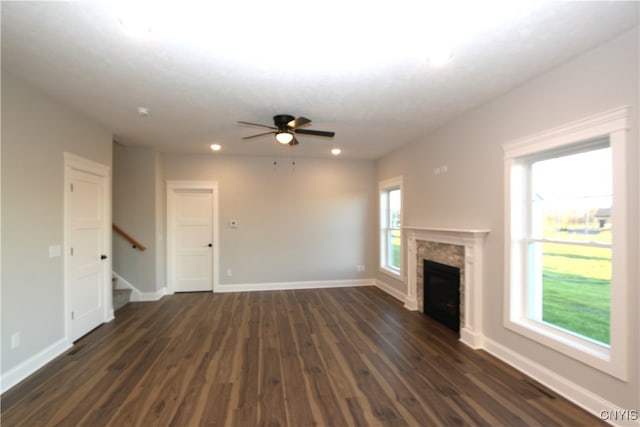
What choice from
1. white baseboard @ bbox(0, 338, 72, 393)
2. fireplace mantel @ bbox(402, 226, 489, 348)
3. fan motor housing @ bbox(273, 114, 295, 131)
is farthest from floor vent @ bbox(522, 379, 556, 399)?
white baseboard @ bbox(0, 338, 72, 393)

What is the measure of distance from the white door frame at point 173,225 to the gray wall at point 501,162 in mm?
3769

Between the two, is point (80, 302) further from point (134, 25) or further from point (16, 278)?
point (134, 25)

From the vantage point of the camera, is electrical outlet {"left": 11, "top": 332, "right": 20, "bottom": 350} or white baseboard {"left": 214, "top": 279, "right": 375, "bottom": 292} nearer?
electrical outlet {"left": 11, "top": 332, "right": 20, "bottom": 350}

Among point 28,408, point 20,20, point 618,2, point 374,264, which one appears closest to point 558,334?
point 618,2

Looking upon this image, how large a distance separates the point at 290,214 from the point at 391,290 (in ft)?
8.54

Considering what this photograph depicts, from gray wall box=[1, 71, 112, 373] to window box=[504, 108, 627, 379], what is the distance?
188 inches

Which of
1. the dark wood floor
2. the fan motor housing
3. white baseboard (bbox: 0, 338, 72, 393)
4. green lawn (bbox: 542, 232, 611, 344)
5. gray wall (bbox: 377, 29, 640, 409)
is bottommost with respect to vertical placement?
the dark wood floor

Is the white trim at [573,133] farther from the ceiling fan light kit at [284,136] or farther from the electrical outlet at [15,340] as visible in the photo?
the electrical outlet at [15,340]

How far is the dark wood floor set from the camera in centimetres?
217

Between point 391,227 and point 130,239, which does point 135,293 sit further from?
point 391,227

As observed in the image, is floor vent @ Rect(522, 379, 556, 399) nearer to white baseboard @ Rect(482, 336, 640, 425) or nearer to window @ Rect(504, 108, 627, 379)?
white baseboard @ Rect(482, 336, 640, 425)

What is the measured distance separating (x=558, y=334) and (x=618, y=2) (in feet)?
8.43

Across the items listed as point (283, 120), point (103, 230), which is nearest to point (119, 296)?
point (103, 230)

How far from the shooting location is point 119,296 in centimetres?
483
